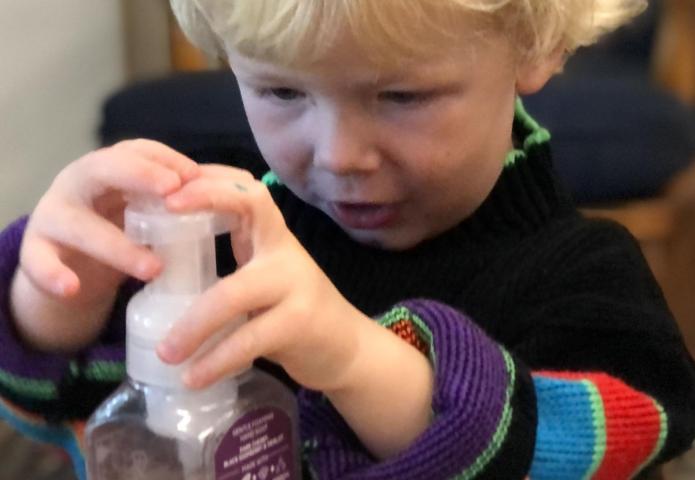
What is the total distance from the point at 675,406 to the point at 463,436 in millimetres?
138

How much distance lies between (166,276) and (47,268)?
0.07 m

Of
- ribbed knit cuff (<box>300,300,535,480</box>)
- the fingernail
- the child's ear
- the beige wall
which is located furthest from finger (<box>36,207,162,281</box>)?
the beige wall

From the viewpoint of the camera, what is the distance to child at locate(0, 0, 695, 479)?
1.07ft

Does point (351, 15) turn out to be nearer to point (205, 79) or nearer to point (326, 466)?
point (326, 466)

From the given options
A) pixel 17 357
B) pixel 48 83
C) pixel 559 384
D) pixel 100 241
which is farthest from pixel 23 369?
pixel 48 83

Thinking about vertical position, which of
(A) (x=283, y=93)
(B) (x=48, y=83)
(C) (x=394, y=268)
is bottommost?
(B) (x=48, y=83)

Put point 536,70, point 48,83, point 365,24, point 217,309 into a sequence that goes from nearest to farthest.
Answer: point 217,309 < point 365,24 < point 536,70 < point 48,83

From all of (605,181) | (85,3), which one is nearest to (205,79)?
(85,3)

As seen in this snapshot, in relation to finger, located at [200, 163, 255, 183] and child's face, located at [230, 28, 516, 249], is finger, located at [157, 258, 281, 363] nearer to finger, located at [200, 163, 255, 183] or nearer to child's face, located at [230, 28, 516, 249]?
finger, located at [200, 163, 255, 183]

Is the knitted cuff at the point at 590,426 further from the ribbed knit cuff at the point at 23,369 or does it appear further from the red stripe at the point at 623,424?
the ribbed knit cuff at the point at 23,369

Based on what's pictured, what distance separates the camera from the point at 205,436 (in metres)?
0.32

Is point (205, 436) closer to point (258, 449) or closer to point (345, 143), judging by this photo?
point (258, 449)

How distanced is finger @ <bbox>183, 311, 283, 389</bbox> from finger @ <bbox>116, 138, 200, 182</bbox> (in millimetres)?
51

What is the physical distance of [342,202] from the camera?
474mm
